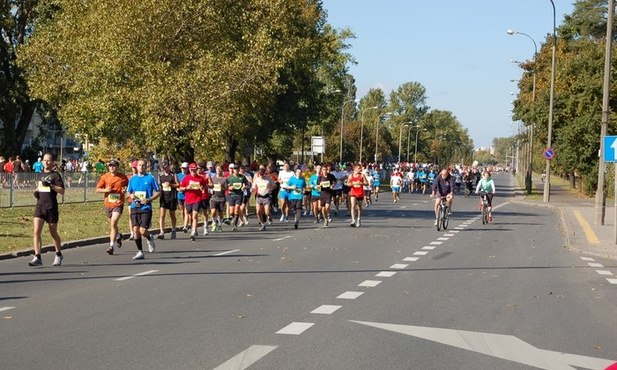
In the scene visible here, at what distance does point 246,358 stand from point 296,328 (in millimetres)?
1745

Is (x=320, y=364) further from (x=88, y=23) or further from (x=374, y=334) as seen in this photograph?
(x=88, y=23)

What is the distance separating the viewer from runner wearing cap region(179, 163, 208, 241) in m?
22.9

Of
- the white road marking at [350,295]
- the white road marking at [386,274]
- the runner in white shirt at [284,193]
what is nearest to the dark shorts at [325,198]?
the runner in white shirt at [284,193]

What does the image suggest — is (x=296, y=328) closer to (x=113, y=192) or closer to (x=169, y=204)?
(x=113, y=192)

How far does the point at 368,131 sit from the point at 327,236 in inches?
4642

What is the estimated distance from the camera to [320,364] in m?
7.87

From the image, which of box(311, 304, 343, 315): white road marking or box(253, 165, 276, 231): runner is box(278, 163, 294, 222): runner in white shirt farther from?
box(311, 304, 343, 315): white road marking

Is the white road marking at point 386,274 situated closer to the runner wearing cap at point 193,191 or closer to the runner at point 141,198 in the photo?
the runner at point 141,198

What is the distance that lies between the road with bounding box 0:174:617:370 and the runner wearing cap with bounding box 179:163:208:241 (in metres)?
2.25

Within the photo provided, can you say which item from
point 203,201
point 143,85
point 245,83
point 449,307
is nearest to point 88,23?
point 143,85

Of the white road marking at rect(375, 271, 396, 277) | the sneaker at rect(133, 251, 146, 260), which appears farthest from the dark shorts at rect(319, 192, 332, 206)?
the white road marking at rect(375, 271, 396, 277)

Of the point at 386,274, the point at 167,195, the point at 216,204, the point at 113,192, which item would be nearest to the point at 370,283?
the point at 386,274

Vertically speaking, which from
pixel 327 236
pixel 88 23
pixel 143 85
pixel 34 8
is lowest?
pixel 327 236

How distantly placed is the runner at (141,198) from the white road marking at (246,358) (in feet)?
32.0
